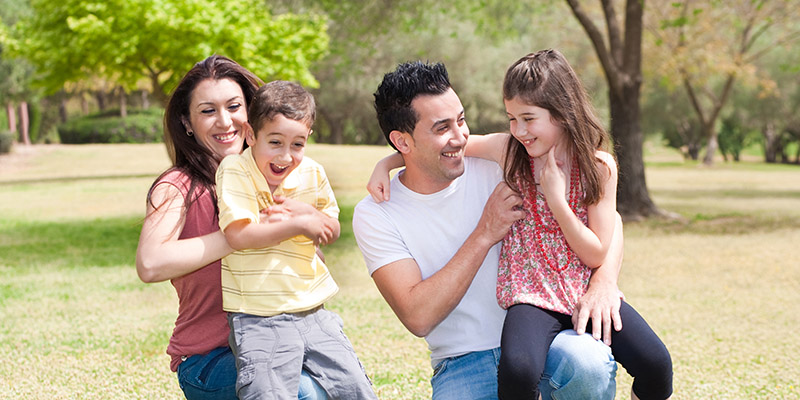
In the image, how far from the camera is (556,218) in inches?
126

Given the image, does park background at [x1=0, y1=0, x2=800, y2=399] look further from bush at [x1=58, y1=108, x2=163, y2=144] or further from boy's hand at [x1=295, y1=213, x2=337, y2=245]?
boy's hand at [x1=295, y1=213, x2=337, y2=245]

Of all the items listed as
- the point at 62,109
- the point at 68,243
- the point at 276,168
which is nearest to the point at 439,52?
the point at 62,109

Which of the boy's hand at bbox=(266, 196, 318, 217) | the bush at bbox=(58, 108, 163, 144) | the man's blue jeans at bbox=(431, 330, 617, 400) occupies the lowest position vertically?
the bush at bbox=(58, 108, 163, 144)

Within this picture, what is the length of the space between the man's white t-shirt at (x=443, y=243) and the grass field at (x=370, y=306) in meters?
1.32

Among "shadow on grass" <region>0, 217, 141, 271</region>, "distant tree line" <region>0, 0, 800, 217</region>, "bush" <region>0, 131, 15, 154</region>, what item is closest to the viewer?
"shadow on grass" <region>0, 217, 141, 271</region>

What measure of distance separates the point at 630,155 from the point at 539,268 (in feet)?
44.2

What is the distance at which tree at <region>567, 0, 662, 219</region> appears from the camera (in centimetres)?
1553

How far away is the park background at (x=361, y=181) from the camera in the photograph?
651 centimetres

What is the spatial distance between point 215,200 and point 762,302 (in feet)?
23.7

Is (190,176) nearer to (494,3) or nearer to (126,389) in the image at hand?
(126,389)

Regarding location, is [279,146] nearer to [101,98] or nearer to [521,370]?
[521,370]

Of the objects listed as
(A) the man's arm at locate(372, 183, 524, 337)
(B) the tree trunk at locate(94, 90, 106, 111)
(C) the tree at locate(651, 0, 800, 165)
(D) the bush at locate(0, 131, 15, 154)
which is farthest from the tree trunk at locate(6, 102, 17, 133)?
(A) the man's arm at locate(372, 183, 524, 337)

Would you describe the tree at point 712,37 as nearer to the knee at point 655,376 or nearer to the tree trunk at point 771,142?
the tree trunk at point 771,142

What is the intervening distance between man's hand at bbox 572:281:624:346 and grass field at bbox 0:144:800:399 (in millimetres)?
2266
